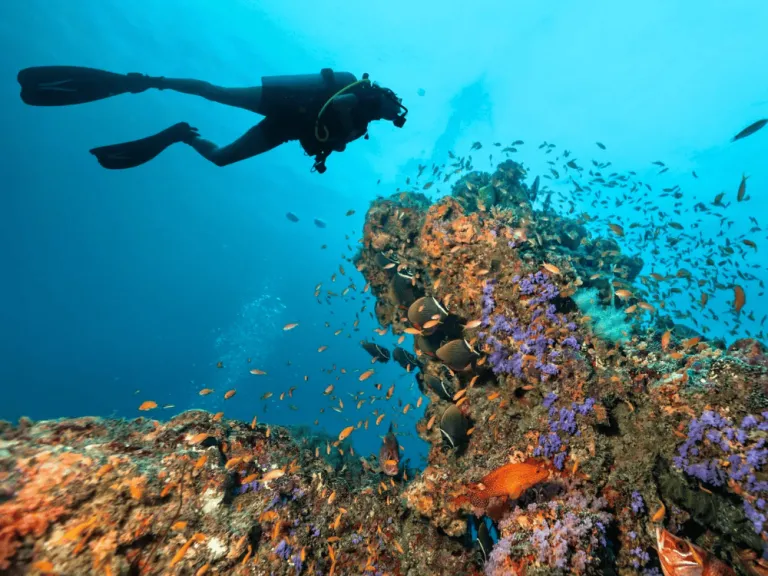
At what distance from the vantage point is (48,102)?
5.30 meters

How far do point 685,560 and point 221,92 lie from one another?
8264 mm

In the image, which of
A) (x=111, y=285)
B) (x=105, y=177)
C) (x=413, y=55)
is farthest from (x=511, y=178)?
(x=111, y=285)

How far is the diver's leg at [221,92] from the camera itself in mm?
5645

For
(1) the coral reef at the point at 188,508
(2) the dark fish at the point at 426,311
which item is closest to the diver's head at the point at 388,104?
(2) the dark fish at the point at 426,311

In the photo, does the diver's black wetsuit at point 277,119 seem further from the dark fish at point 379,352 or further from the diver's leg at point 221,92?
the dark fish at point 379,352

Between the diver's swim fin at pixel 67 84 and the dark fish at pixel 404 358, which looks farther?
the dark fish at pixel 404 358

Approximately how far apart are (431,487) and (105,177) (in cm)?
8980

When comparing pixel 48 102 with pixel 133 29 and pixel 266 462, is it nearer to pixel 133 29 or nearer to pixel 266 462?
pixel 266 462

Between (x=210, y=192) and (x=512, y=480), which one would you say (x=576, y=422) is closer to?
(x=512, y=480)

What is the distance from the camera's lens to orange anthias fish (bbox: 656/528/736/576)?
2.47m

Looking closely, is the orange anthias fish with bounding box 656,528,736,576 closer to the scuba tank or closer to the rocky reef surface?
the rocky reef surface

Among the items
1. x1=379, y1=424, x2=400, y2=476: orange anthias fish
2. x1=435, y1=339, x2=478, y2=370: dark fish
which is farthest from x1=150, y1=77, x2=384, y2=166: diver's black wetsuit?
x1=379, y1=424, x2=400, y2=476: orange anthias fish

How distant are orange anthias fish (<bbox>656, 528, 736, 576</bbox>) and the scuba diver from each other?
6.02m

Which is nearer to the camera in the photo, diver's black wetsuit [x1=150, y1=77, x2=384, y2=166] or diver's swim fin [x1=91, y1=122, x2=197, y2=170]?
diver's swim fin [x1=91, y1=122, x2=197, y2=170]
